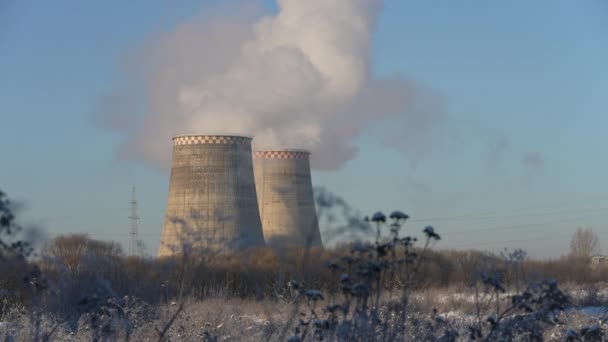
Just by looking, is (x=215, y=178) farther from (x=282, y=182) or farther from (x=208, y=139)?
(x=282, y=182)

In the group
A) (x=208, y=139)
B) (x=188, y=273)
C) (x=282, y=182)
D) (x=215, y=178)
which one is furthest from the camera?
(x=282, y=182)

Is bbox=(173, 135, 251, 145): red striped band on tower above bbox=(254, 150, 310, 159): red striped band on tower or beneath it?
beneath

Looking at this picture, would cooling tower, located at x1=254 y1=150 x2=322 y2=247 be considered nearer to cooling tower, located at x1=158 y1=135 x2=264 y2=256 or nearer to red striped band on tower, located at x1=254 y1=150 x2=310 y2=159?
red striped band on tower, located at x1=254 y1=150 x2=310 y2=159

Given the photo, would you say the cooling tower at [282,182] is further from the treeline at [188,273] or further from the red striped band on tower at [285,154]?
the treeline at [188,273]

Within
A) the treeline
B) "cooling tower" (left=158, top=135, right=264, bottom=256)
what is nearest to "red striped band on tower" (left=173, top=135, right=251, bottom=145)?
"cooling tower" (left=158, top=135, right=264, bottom=256)

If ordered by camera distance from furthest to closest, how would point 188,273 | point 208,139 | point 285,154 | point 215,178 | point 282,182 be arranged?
1. point 285,154
2. point 282,182
3. point 208,139
4. point 215,178
5. point 188,273

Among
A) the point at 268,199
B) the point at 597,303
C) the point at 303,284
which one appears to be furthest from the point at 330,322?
the point at 268,199

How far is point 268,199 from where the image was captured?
99.8 feet

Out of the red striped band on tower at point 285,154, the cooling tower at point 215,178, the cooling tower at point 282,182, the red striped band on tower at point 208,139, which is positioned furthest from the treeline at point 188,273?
the red striped band on tower at point 285,154

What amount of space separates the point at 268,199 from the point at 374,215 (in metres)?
27.5

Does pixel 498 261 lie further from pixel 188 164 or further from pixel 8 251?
pixel 188 164

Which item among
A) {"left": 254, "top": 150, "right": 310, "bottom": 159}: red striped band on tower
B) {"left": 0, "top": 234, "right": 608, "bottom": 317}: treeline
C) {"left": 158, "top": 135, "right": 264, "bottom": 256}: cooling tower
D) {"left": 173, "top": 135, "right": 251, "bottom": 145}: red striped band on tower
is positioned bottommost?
{"left": 0, "top": 234, "right": 608, "bottom": 317}: treeline

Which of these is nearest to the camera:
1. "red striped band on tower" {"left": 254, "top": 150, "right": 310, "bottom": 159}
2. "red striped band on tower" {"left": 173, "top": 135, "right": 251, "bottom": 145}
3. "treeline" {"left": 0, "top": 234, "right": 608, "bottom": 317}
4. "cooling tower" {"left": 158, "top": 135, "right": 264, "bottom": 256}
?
"treeline" {"left": 0, "top": 234, "right": 608, "bottom": 317}

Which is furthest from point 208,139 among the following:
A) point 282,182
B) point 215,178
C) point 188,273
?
point 188,273
